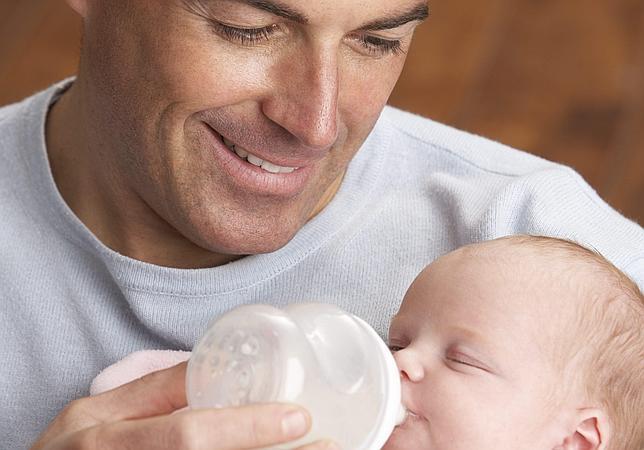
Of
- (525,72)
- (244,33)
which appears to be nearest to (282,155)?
(244,33)

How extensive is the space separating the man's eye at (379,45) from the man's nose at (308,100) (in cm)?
7

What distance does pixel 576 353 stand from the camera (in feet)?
5.16

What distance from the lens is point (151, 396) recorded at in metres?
1.50

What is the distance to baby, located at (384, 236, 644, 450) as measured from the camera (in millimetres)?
1546

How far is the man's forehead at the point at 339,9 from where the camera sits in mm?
1593

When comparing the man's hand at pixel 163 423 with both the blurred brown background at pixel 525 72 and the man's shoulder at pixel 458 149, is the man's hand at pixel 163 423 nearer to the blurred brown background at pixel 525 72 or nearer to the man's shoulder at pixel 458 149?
the man's shoulder at pixel 458 149

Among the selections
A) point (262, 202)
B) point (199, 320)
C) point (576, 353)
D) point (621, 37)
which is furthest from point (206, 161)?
point (621, 37)

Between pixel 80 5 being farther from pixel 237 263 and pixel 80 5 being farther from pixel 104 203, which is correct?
pixel 237 263

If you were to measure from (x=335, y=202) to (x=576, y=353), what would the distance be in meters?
0.56

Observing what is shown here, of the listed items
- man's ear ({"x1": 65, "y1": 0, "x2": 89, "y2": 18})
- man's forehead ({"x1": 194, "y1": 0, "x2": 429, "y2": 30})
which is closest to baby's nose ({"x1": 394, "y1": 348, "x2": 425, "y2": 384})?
man's forehead ({"x1": 194, "y1": 0, "x2": 429, "y2": 30})

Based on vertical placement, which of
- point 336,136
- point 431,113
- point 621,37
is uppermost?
point 336,136

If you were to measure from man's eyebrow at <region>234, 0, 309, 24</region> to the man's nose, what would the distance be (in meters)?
0.06

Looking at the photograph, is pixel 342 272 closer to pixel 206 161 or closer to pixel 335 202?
pixel 335 202

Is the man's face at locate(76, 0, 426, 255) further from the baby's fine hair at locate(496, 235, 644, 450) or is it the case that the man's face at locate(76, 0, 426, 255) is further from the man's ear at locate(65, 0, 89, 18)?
the baby's fine hair at locate(496, 235, 644, 450)
